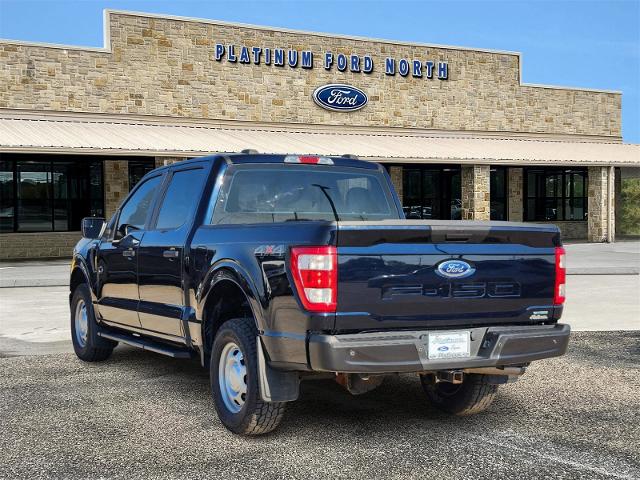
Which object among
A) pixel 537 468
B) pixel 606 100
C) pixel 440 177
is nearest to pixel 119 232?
pixel 537 468

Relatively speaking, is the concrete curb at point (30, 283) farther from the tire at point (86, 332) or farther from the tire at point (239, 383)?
the tire at point (239, 383)

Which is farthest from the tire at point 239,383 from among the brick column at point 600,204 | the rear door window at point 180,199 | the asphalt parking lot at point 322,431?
the brick column at point 600,204

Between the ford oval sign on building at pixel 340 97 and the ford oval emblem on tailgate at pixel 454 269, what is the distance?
25129 mm

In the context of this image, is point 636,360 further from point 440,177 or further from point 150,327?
point 440,177

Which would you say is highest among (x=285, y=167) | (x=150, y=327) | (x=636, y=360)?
(x=285, y=167)

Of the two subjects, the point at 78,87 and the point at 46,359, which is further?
the point at 78,87

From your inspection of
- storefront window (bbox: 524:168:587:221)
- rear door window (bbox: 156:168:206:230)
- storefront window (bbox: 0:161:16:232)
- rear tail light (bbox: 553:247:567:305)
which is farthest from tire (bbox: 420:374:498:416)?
storefront window (bbox: 524:168:587:221)

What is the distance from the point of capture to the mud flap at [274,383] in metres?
5.35

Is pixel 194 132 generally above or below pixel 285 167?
above

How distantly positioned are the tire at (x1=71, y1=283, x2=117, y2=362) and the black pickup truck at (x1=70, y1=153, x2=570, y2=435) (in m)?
1.46

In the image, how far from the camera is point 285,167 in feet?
22.5

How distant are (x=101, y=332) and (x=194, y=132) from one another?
1914 centimetres

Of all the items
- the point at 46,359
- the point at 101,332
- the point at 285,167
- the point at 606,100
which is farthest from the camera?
the point at 606,100

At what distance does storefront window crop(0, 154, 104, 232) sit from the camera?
25719 mm
